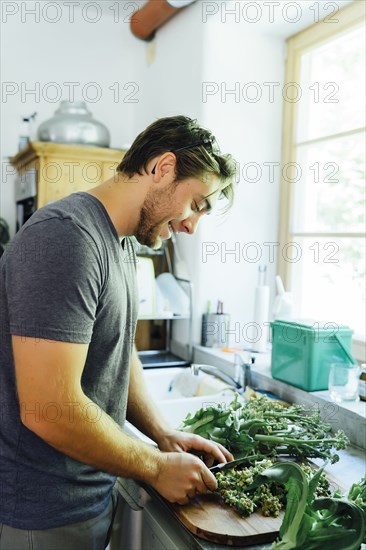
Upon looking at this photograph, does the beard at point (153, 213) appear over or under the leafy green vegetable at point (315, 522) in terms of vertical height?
over

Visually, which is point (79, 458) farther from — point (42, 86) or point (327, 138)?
point (42, 86)

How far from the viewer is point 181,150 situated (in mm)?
1173

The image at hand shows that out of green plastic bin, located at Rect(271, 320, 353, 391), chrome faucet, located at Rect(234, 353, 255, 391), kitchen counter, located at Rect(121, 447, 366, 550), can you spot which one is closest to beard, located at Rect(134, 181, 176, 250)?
kitchen counter, located at Rect(121, 447, 366, 550)

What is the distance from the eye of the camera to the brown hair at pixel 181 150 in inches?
46.1

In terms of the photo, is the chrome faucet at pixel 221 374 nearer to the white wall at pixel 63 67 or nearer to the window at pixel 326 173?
the window at pixel 326 173

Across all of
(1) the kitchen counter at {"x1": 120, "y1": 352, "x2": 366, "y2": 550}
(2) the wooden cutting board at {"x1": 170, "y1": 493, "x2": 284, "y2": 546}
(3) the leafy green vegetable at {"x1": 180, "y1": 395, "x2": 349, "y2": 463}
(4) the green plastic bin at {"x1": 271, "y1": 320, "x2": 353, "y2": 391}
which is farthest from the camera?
(4) the green plastic bin at {"x1": 271, "y1": 320, "x2": 353, "y2": 391}

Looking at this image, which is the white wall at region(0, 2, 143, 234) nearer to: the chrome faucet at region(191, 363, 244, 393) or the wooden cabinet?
A: the wooden cabinet

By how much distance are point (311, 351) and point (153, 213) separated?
0.79 metres

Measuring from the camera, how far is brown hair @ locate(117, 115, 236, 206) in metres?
1.17

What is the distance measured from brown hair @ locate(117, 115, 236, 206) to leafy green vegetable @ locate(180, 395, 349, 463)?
58 centimetres

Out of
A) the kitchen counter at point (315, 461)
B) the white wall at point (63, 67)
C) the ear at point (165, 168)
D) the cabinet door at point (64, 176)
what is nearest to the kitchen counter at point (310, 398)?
the kitchen counter at point (315, 461)

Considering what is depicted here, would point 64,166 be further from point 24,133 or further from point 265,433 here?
point 265,433

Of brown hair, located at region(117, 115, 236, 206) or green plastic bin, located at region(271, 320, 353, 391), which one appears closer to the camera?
brown hair, located at region(117, 115, 236, 206)

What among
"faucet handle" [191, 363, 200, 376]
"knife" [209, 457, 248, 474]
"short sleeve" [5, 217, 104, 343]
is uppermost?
"short sleeve" [5, 217, 104, 343]
